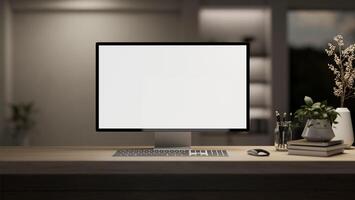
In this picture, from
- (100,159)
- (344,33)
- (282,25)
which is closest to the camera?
(100,159)

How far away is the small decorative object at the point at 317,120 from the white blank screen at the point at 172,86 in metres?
0.24

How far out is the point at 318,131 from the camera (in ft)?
6.22

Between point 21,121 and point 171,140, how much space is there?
3501 millimetres

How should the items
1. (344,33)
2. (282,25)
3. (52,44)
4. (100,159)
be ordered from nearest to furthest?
1. (100,159)
2. (282,25)
3. (52,44)
4. (344,33)

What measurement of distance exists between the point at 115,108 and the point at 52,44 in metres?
3.42

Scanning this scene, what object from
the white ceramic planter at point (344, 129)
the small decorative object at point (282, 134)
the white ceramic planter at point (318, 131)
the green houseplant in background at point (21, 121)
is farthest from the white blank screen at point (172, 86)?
the green houseplant in background at point (21, 121)

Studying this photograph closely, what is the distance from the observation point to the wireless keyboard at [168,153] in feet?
Answer: 6.13

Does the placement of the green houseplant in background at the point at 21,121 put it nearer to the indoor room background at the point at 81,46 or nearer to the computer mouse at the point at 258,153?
the indoor room background at the point at 81,46

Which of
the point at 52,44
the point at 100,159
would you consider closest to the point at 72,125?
the point at 52,44

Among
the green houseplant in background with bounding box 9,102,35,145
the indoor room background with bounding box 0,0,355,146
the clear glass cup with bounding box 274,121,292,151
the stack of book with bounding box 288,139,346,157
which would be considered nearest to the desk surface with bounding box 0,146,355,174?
the stack of book with bounding box 288,139,346,157

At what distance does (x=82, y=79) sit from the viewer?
5242 mm

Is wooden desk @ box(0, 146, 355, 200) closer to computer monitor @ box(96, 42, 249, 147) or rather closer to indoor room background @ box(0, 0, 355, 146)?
computer monitor @ box(96, 42, 249, 147)

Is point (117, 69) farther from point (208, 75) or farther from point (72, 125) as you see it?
point (72, 125)

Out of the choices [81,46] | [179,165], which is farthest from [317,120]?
[81,46]
